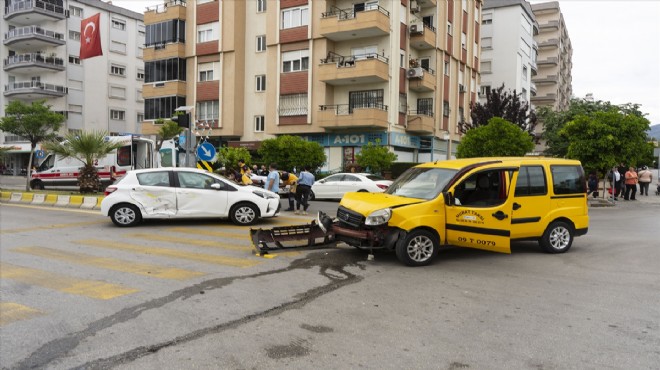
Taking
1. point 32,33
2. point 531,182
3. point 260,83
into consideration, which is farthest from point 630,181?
point 32,33

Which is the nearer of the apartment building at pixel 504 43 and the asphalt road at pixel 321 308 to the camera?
the asphalt road at pixel 321 308

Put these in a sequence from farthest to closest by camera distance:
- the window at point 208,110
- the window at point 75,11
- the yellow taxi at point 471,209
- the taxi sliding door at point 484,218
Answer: the window at point 75,11, the window at point 208,110, the taxi sliding door at point 484,218, the yellow taxi at point 471,209

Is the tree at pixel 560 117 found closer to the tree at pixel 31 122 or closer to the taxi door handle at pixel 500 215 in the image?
the taxi door handle at pixel 500 215

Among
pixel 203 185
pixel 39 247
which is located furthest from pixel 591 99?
pixel 39 247

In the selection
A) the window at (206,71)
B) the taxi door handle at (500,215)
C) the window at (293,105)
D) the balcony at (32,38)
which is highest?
the balcony at (32,38)

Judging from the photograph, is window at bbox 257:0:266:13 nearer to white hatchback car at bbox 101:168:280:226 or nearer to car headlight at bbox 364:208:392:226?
white hatchback car at bbox 101:168:280:226

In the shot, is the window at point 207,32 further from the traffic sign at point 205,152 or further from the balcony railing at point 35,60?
the traffic sign at point 205,152

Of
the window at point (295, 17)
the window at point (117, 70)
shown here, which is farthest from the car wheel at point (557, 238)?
the window at point (117, 70)

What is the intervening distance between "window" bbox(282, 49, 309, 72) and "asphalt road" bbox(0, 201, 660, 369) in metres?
24.6

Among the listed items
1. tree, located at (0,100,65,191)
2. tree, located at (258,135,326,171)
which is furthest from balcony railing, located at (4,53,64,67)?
tree, located at (258,135,326,171)

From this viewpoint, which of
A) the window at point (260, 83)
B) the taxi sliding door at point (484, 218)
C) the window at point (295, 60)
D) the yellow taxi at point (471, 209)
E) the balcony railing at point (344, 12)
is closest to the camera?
the yellow taxi at point (471, 209)

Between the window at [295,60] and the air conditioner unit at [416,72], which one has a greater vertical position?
the window at [295,60]

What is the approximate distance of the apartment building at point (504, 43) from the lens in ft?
159

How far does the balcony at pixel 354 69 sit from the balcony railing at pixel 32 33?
3381 cm
